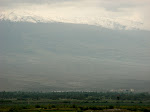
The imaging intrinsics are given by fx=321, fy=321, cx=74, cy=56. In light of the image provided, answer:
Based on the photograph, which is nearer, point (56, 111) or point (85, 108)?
point (56, 111)

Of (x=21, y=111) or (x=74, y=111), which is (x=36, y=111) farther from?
(x=74, y=111)

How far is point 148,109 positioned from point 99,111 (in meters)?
7.80

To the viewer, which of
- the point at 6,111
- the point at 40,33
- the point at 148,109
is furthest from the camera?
the point at 40,33

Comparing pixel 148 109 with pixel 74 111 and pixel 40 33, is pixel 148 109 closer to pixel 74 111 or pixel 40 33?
pixel 74 111

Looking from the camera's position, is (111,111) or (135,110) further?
(135,110)

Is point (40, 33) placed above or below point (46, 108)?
above

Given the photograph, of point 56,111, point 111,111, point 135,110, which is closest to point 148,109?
point 135,110

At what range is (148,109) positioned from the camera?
4762 cm

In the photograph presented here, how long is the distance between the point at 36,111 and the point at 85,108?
8037mm

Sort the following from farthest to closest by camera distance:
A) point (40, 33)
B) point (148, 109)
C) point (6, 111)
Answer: point (40, 33), point (148, 109), point (6, 111)

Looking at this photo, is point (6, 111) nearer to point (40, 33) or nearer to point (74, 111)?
point (74, 111)

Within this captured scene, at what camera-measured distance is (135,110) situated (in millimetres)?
47750

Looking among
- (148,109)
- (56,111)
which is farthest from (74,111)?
(148,109)

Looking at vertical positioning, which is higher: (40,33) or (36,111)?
(40,33)
